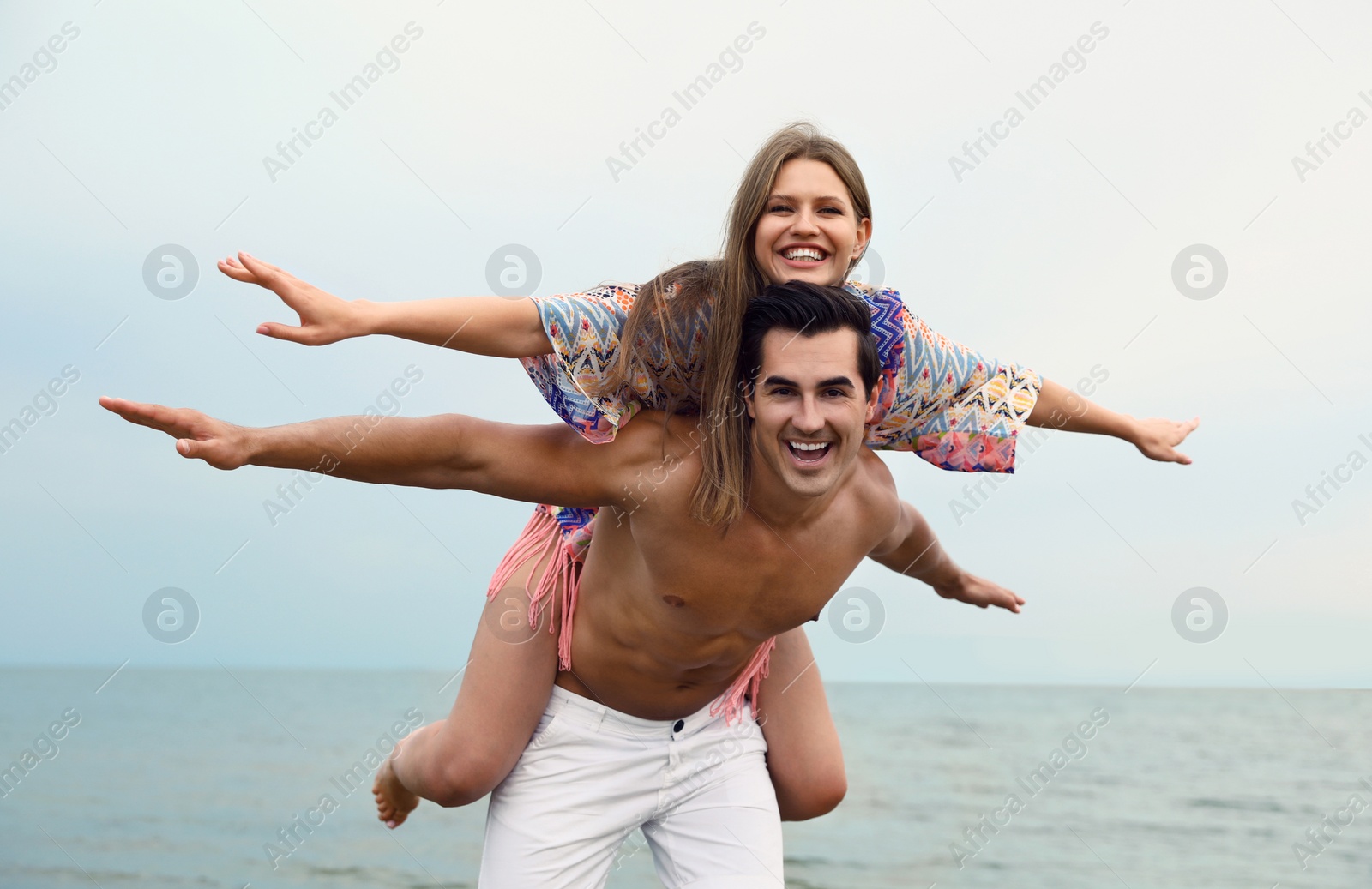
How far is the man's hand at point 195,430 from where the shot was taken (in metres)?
2.61

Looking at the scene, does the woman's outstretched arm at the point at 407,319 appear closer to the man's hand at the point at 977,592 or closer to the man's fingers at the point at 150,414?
the man's fingers at the point at 150,414

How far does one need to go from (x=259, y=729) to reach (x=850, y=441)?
20.3 m

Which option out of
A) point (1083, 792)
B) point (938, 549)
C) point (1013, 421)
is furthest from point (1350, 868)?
point (1013, 421)

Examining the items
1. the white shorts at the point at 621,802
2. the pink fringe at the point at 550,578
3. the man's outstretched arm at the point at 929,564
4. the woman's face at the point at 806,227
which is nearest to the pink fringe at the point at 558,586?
the pink fringe at the point at 550,578

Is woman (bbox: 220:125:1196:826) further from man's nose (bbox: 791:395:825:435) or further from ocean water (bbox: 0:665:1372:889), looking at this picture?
ocean water (bbox: 0:665:1372:889)

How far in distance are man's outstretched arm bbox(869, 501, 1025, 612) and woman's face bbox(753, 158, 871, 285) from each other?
0.91m

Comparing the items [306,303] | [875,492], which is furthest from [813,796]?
[306,303]

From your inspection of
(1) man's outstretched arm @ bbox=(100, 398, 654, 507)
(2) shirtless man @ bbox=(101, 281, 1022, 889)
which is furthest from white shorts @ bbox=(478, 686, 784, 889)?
(1) man's outstretched arm @ bbox=(100, 398, 654, 507)

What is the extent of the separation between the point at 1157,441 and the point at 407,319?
8.64 feet

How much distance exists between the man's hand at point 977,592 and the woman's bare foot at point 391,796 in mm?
2201

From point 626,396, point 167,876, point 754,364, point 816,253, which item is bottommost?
point 167,876

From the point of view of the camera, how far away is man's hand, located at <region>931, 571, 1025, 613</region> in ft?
15.0

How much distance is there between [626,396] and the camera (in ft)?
10.7

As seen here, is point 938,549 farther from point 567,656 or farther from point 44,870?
point 44,870
